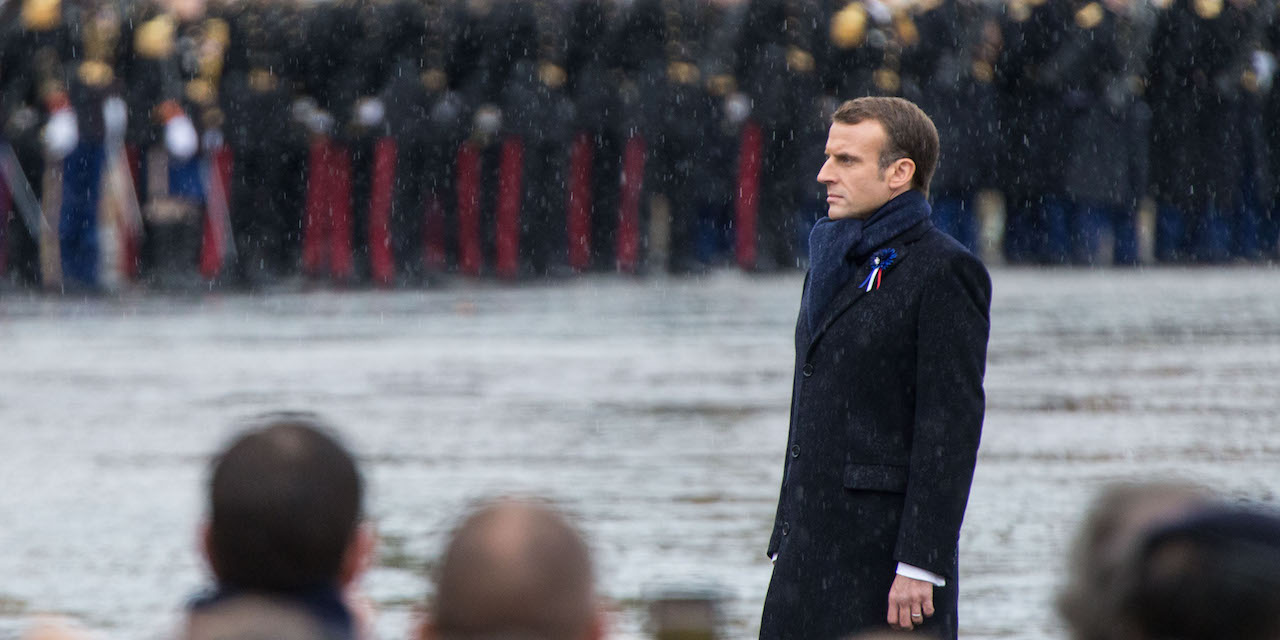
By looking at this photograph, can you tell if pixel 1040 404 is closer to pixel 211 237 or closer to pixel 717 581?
pixel 717 581

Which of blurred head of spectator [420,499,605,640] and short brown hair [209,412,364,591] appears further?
short brown hair [209,412,364,591]

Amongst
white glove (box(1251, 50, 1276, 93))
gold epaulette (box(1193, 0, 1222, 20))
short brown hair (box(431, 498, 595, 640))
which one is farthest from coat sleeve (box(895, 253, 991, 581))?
white glove (box(1251, 50, 1276, 93))

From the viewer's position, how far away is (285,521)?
276 centimetres

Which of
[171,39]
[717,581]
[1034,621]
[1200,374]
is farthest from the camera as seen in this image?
[171,39]

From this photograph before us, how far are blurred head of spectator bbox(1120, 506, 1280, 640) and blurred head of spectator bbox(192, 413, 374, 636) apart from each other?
36.5 inches

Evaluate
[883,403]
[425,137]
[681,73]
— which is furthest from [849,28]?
[883,403]

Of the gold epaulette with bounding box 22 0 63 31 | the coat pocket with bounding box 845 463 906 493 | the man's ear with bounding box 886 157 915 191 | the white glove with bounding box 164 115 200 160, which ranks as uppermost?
the gold epaulette with bounding box 22 0 63 31

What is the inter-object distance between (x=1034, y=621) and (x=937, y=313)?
2.39 meters

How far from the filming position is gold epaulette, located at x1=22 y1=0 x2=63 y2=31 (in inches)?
739

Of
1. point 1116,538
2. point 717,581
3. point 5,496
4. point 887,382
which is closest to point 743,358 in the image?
point 5,496

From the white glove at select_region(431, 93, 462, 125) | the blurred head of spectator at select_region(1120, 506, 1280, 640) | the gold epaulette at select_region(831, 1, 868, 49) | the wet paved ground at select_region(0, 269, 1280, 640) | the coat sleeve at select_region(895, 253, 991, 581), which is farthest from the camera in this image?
the white glove at select_region(431, 93, 462, 125)

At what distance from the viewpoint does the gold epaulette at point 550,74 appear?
19.6m

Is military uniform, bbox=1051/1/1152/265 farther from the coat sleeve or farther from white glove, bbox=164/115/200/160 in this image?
the coat sleeve

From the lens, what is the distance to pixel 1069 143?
803 inches
